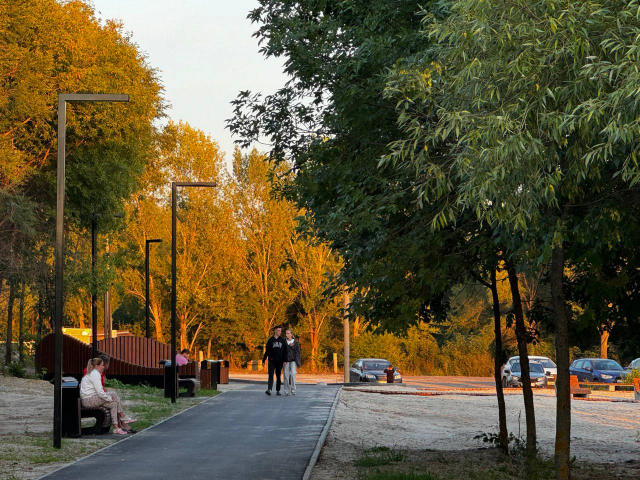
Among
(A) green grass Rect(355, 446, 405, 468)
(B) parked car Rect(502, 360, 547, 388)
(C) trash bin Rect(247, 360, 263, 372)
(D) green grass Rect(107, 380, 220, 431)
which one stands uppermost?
(A) green grass Rect(355, 446, 405, 468)

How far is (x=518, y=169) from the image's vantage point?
24.0 feet

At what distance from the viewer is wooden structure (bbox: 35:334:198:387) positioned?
1130 inches

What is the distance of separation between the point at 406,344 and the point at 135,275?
57.6 feet

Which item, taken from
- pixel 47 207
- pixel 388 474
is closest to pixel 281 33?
pixel 388 474

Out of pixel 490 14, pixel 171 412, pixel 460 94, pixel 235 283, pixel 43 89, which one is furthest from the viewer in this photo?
pixel 235 283

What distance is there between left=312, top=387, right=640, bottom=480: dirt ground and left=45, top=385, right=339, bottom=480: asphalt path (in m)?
0.53

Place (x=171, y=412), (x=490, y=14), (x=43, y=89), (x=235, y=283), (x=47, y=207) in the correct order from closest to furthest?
(x=490, y=14)
(x=171, y=412)
(x=43, y=89)
(x=47, y=207)
(x=235, y=283)

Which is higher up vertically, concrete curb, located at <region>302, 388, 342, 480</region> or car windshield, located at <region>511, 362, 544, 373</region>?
concrete curb, located at <region>302, 388, 342, 480</region>

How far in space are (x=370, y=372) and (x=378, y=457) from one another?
25.7m

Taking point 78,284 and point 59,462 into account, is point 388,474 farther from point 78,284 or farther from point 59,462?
point 78,284

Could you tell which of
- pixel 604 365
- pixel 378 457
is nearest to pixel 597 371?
pixel 604 365

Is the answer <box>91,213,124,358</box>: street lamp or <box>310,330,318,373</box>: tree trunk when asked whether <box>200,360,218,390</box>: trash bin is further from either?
<box>310,330,318,373</box>: tree trunk

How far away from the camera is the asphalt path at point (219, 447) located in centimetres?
1094

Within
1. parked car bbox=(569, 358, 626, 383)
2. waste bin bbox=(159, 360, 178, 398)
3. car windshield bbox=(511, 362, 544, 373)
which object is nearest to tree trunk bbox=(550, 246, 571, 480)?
waste bin bbox=(159, 360, 178, 398)
